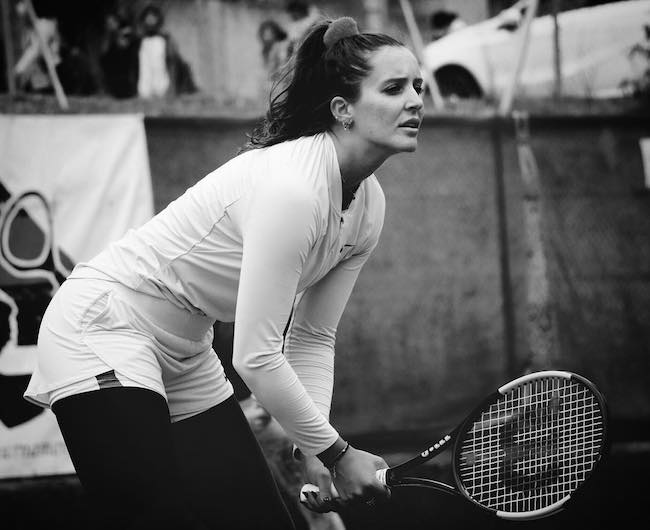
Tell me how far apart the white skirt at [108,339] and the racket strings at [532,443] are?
39.1 inches

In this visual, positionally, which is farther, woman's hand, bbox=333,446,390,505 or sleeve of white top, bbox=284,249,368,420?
sleeve of white top, bbox=284,249,368,420

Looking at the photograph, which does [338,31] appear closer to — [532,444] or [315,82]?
[315,82]

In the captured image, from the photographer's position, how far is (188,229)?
256 cm

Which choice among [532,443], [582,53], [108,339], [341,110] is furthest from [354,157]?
[582,53]

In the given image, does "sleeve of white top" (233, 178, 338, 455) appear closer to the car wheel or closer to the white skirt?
the white skirt

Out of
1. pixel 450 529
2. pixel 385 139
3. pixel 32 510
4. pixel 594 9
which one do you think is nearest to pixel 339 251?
pixel 385 139

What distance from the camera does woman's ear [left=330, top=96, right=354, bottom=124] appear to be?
2.60 meters

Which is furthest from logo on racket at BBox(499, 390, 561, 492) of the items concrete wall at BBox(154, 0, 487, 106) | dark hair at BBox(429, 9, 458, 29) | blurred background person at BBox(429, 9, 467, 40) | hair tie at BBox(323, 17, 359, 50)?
dark hair at BBox(429, 9, 458, 29)

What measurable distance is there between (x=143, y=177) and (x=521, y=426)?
9.55 feet

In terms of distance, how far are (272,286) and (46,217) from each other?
118 inches

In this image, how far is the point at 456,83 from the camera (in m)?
8.66

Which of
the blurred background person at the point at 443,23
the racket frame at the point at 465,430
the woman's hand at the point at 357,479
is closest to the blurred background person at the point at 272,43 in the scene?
the blurred background person at the point at 443,23

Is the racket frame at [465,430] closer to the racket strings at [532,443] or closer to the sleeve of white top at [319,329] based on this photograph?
the racket strings at [532,443]

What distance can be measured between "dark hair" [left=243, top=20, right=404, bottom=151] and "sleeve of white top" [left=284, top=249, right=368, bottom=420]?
48cm
